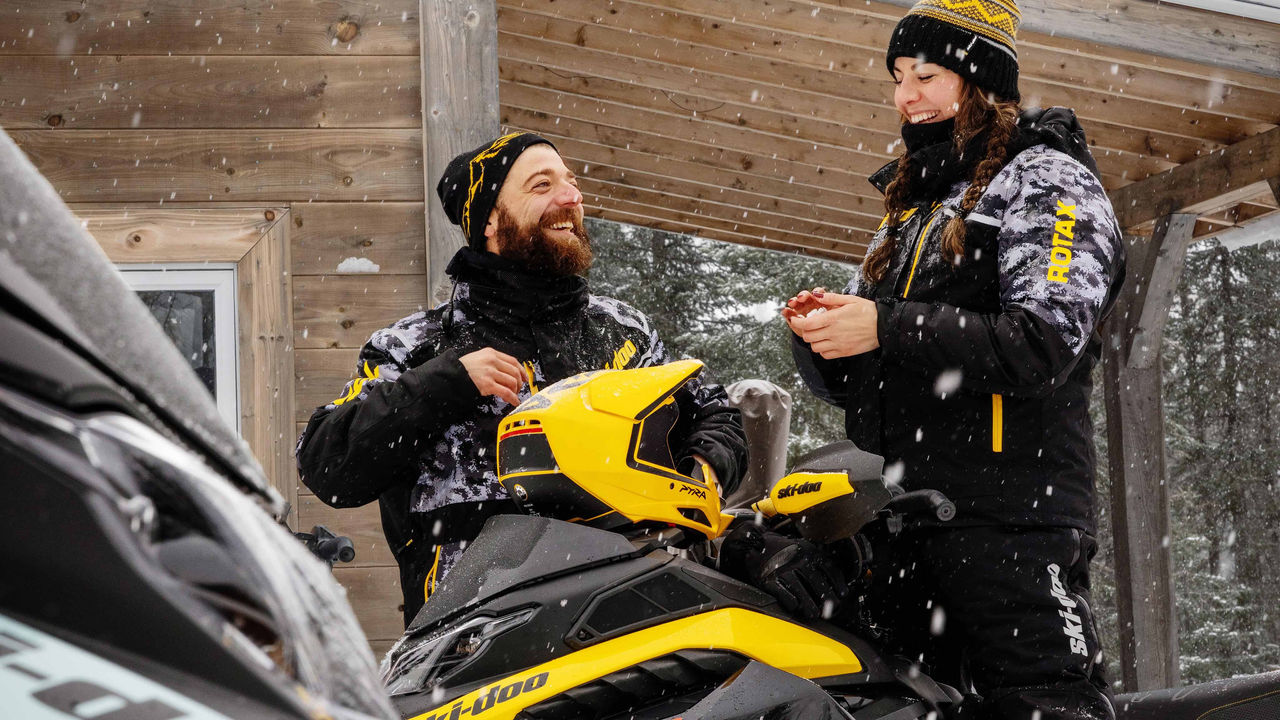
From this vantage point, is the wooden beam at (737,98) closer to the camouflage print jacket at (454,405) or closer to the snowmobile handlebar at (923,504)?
the camouflage print jacket at (454,405)

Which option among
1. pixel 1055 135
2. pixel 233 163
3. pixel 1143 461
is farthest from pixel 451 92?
pixel 1143 461

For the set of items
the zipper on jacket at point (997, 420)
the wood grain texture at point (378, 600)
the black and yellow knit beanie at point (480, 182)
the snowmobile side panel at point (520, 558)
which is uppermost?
the black and yellow knit beanie at point (480, 182)

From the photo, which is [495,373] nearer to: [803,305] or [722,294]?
[803,305]

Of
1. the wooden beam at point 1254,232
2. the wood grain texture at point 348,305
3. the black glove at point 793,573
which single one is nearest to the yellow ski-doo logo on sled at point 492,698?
the black glove at point 793,573

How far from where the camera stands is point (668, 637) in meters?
1.38

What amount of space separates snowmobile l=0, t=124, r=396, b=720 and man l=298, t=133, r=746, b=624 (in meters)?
1.51

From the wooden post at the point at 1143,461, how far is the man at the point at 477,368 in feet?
14.5

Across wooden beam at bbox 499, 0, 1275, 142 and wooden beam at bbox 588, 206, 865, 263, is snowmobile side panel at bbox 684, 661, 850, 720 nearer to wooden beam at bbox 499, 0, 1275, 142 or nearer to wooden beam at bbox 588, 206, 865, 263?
wooden beam at bbox 499, 0, 1275, 142

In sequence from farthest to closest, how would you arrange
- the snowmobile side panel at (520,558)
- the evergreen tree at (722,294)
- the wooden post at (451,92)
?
the evergreen tree at (722,294) < the wooden post at (451,92) < the snowmobile side panel at (520,558)

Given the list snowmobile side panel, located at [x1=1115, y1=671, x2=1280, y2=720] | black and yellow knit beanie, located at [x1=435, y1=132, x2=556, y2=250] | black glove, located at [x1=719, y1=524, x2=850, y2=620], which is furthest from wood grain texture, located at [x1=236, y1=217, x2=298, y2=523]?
snowmobile side panel, located at [x1=1115, y1=671, x2=1280, y2=720]

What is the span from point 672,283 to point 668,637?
15675 millimetres

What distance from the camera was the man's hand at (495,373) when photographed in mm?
2064

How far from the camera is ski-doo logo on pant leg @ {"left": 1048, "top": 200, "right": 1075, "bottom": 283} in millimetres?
1743

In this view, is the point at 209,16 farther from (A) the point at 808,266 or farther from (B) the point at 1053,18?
(A) the point at 808,266
